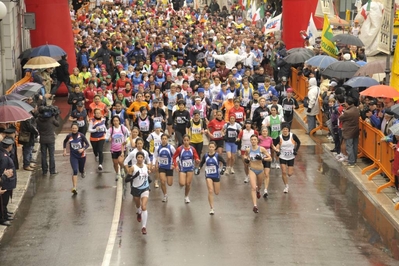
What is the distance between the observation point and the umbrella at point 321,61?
28.8 meters

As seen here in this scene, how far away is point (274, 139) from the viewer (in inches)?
905

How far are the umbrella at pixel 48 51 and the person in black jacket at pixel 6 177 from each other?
11870 millimetres

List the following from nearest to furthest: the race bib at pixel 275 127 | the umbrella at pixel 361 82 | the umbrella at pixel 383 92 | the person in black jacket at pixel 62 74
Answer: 1. the umbrella at pixel 383 92
2. the race bib at pixel 275 127
3. the umbrella at pixel 361 82
4. the person in black jacket at pixel 62 74

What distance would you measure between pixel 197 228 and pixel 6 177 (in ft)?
12.2

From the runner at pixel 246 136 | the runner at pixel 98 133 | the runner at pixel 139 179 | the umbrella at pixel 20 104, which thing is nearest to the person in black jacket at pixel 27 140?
the umbrella at pixel 20 104

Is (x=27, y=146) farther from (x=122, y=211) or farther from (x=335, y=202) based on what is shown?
(x=335, y=202)

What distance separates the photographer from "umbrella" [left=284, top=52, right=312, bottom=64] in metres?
30.8

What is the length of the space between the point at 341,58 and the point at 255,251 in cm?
1479

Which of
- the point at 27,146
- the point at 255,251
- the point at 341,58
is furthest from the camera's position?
the point at 341,58

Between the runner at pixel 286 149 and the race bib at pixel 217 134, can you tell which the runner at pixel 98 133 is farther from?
the runner at pixel 286 149

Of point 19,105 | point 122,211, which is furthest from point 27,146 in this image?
point 122,211

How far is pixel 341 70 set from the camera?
26.7m

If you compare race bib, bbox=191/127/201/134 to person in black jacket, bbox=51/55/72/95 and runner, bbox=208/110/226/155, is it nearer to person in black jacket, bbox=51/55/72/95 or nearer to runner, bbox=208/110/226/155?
runner, bbox=208/110/226/155

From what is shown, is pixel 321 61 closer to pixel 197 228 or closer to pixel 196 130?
pixel 196 130
